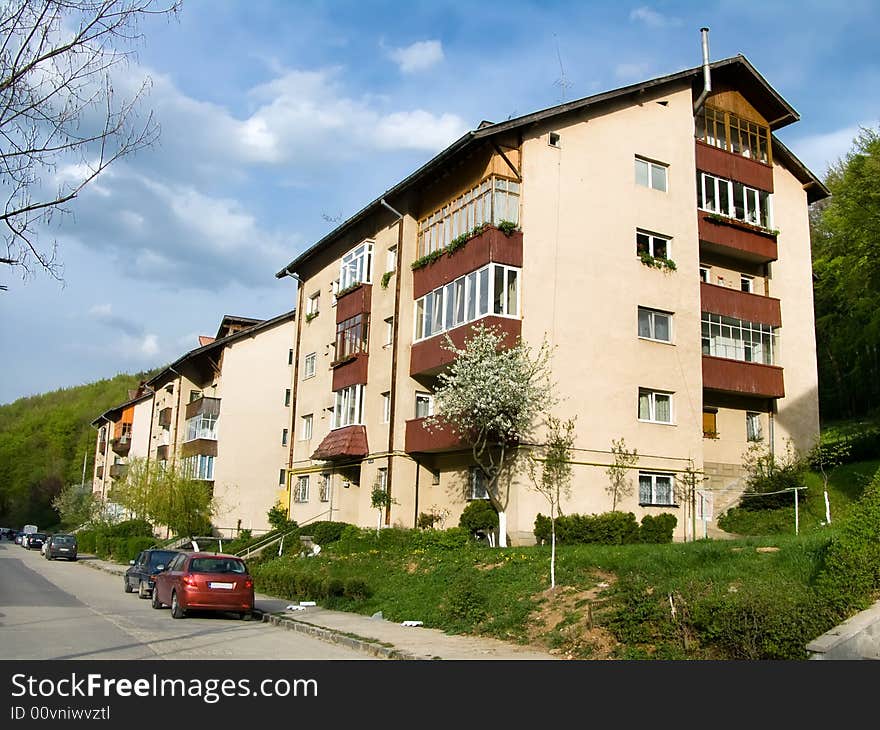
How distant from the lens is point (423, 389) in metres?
30.0

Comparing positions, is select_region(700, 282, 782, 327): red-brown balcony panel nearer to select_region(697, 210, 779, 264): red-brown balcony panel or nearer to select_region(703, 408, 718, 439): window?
select_region(697, 210, 779, 264): red-brown balcony panel

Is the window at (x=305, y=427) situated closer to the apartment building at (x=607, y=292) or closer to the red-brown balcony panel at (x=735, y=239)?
the apartment building at (x=607, y=292)

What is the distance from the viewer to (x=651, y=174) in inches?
1142

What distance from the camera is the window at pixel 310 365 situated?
39.3 m

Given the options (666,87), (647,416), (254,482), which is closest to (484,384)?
(647,416)

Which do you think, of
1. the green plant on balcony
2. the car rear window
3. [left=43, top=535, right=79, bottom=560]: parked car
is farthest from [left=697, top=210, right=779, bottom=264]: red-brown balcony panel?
[left=43, top=535, right=79, bottom=560]: parked car

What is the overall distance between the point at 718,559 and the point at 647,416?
41.2 ft

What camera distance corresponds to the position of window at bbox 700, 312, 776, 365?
29172mm

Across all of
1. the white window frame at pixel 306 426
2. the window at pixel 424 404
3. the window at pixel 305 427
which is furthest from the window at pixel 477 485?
the window at pixel 305 427

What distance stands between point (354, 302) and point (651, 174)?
40.2ft

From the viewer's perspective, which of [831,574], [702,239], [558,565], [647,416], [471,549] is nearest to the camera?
[831,574]

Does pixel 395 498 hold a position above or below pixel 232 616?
above

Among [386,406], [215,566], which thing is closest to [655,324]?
[386,406]

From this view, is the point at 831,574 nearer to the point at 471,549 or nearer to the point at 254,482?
the point at 471,549
